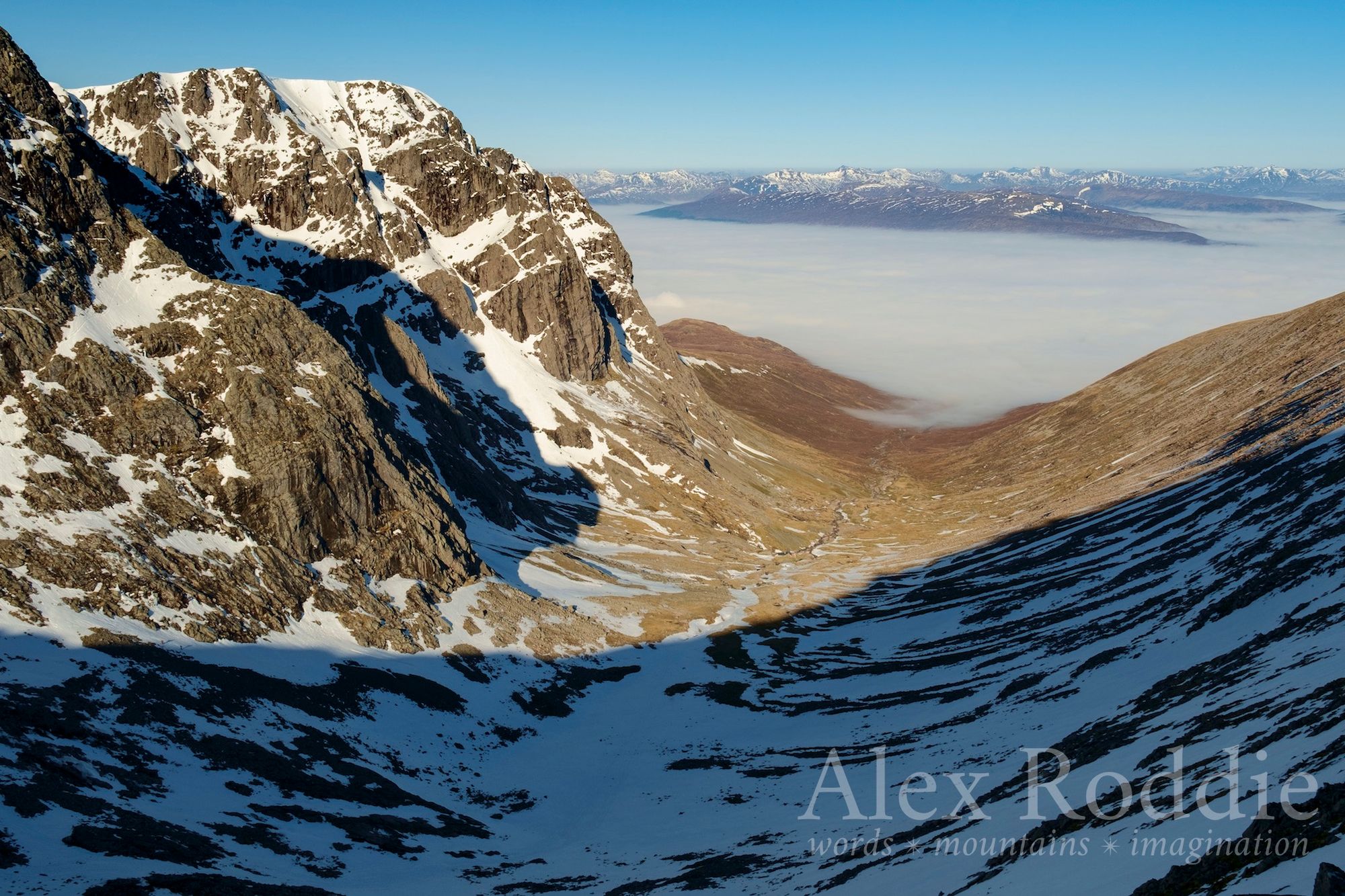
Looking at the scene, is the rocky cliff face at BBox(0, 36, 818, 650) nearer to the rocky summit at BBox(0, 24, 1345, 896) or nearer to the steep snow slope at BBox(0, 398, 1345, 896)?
the rocky summit at BBox(0, 24, 1345, 896)

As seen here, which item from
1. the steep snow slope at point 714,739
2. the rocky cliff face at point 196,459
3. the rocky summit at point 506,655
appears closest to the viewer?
the steep snow slope at point 714,739

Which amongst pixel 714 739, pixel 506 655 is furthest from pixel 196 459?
pixel 714 739

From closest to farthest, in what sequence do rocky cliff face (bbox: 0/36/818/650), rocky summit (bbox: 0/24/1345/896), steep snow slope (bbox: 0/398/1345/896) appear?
1. steep snow slope (bbox: 0/398/1345/896)
2. rocky summit (bbox: 0/24/1345/896)
3. rocky cliff face (bbox: 0/36/818/650)

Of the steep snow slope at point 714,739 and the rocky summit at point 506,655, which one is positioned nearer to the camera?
the steep snow slope at point 714,739

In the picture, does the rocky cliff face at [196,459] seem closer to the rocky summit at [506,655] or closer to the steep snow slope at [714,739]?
the rocky summit at [506,655]

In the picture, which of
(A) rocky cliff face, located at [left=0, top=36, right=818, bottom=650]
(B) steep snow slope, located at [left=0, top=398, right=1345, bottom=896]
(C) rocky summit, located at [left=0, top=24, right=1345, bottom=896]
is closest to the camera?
(B) steep snow slope, located at [left=0, top=398, right=1345, bottom=896]

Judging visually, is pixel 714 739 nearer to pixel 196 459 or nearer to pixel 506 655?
pixel 506 655

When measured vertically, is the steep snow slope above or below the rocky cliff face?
below

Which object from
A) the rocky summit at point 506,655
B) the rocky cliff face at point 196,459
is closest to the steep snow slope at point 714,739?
the rocky summit at point 506,655

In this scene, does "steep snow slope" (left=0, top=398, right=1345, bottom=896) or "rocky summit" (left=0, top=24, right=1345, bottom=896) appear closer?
"steep snow slope" (left=0, top=398, right=1345, bottom=896)

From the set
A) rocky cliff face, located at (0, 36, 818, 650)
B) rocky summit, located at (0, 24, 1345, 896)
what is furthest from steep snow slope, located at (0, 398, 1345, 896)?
rocky cliff face, located at (0, 36, 818, 650)
